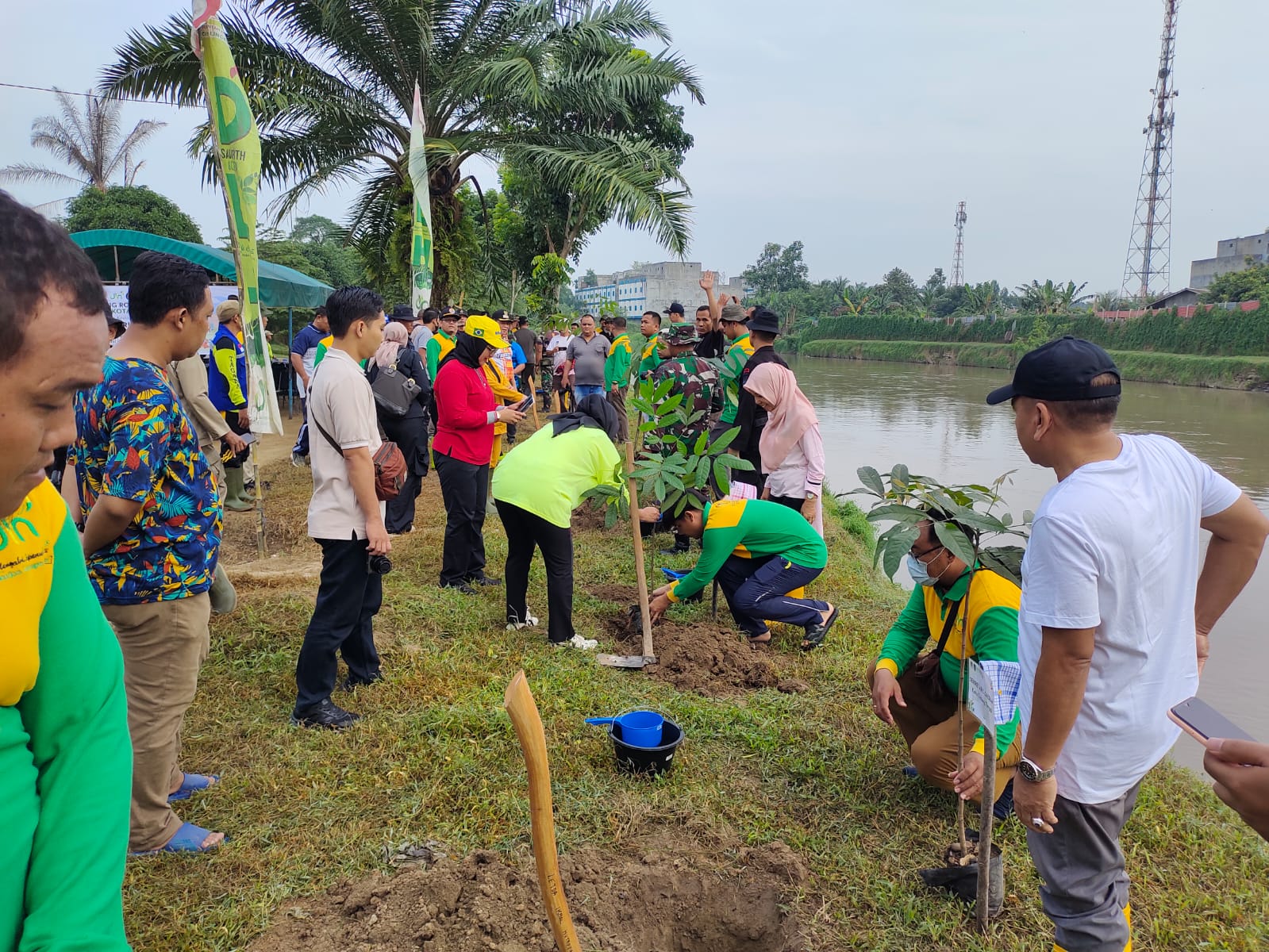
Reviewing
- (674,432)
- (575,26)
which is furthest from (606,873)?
(575,26)

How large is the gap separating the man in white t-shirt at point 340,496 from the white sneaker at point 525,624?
1.27 metres

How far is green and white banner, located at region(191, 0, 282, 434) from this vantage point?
4699 millimetres

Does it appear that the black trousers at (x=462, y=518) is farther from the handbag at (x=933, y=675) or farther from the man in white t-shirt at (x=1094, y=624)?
the man in white t-shirt at (x=1094, y=624)

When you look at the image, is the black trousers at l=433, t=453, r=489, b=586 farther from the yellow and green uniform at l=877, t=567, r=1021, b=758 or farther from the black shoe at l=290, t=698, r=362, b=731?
the yellow and green uniform at l=877, t=567, r=1021, b=758

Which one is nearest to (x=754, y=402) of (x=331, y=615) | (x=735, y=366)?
(x=735, y=366)

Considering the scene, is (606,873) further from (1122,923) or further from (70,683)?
(70,683)

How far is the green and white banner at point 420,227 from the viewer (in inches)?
266

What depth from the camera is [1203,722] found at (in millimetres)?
1333

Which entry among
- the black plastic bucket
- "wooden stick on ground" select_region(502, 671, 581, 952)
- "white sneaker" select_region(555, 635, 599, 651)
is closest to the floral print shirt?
"wooden stick on ground" select_region(502, 671, 581, 952)

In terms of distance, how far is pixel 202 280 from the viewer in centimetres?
262

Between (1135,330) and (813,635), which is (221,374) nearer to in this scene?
(813,635)

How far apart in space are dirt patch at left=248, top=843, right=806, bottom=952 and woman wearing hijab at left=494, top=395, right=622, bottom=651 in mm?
1783

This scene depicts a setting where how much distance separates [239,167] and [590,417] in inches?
109

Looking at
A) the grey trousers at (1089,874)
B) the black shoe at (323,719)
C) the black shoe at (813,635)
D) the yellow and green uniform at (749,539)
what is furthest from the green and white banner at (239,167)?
the grey trousers at (1089,874)
